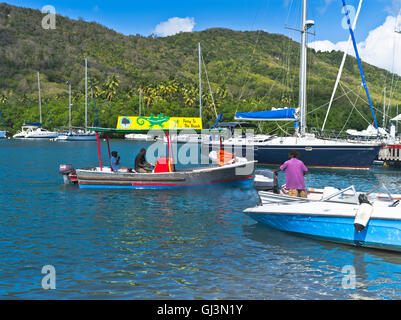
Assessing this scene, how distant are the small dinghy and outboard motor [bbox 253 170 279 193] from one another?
461 mm

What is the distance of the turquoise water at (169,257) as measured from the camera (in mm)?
9211

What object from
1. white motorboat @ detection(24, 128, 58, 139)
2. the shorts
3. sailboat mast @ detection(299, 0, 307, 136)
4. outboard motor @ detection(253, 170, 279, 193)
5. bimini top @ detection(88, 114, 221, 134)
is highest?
sailboat mast @ detection(299, 0, 307, 136)

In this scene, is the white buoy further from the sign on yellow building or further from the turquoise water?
the sign on yellow building

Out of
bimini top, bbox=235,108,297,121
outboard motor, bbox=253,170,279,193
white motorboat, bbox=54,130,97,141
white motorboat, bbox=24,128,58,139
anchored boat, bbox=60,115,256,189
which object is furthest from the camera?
white motorboat, bbox=24,128,58,139

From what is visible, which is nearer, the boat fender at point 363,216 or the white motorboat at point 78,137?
the boat fender at point 363,216

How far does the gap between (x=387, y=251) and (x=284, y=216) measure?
2.90 meters

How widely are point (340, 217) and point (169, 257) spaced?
15.3 ft

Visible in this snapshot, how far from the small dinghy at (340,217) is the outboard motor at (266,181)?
461 millimetres

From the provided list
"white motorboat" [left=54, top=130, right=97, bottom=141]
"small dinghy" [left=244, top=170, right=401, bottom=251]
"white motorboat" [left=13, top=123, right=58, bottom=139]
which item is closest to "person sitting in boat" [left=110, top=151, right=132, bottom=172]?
"small dinghy" [left=244, top=170, right=401, bottom=251]

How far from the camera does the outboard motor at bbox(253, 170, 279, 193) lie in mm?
14669

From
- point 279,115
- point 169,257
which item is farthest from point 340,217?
point 279,115

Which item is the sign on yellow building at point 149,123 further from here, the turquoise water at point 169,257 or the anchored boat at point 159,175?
the turquoise water at point 169,257

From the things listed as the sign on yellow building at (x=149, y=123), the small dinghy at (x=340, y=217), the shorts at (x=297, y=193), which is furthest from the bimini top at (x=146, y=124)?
the shorts at (x=297, y=193)

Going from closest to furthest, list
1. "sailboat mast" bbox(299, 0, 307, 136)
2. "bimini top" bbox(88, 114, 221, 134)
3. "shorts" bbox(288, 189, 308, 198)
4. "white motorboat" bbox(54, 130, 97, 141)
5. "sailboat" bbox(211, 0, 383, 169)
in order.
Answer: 1. "shorts" bbox(288, 189, 308, 198)
2. "bimini top" bbox(88, 114, 221, 134)
3. "sailboat" bbox(211, 0, 383, 169)
4. "sailboat mast" bbox(299, 0, 307, 136)
5. "white motorboat" bbox(54, 130, 97, 141)
